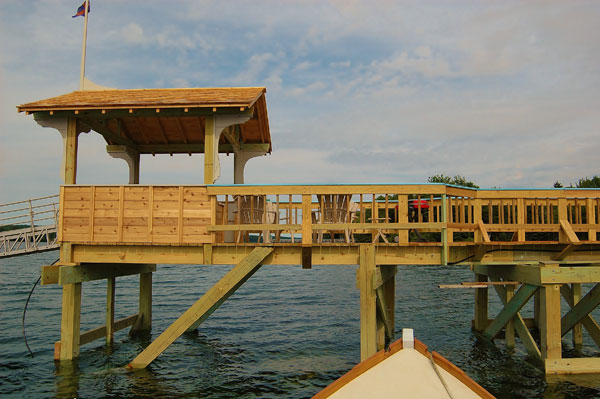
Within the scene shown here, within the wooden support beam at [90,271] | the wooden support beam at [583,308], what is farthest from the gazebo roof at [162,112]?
the wooden support beam at [583,308]

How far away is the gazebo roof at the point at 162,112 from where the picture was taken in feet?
35.8

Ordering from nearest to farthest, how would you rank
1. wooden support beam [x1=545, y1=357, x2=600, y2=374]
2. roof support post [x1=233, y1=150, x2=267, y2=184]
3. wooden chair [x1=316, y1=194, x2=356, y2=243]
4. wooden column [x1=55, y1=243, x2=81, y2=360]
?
wooden support beam [x1=545, y1=357, x2=600, y2=374] → wooden chair [x1=316, y1=194, x2=356, y2=243] → wooden column [x1=55, y1=243, x2=81, y2=360] → roof support post [x1=233, y1=150, x2=267, y2=184]

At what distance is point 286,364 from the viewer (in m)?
12.3

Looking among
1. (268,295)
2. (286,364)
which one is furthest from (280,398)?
(268,295)

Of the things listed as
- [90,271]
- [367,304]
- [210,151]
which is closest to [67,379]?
[90,271]

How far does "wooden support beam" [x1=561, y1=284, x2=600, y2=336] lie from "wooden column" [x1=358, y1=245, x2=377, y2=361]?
533 centimetres

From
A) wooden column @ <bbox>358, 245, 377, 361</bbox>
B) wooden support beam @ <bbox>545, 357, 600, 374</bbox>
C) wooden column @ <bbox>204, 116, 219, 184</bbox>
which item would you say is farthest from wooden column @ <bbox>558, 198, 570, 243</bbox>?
wooden column @ <bbox>204, 116, 219, 184</bbox>

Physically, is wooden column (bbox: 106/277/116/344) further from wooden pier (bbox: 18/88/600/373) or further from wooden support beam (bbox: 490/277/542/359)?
wooden support beam (bbox: 490/277/542/359)

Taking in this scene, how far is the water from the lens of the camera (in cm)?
1029

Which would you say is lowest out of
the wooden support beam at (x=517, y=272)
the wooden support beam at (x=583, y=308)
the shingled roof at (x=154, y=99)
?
the wooden support beam at (x=583, y=308)

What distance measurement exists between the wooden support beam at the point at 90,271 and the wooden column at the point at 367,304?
6.34 metres

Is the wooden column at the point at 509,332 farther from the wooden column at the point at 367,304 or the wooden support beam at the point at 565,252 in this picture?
the wooden column at the point at 367,304

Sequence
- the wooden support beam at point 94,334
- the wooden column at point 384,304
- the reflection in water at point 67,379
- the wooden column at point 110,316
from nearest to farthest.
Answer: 1. the reflection in water at point 67,379
2. the wooden support beam at point 94,334
3. the wooden column at point 384,304
4. the wooden column at point 110,316

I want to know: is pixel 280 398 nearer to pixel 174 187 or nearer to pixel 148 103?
pixel 174 187
